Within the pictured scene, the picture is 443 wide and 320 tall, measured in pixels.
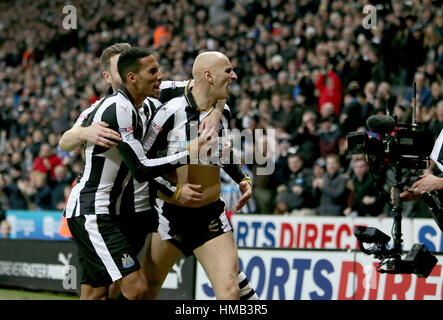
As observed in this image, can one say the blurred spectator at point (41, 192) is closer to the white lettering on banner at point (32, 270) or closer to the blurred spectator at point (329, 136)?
the white lettering on banner at point (32, 270)

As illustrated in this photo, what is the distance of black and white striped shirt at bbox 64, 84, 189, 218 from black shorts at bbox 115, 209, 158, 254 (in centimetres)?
18

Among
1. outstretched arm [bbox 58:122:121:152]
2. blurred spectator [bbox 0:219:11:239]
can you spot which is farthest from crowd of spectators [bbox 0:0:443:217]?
outstretched arm [bbox 58:122:121:152]

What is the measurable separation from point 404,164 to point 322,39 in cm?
795

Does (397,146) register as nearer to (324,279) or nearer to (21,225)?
(324,279)

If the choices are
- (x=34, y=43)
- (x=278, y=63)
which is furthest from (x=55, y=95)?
(x=278, y=63)

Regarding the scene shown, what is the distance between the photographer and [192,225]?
496 centimetres

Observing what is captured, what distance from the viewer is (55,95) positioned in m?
18.7

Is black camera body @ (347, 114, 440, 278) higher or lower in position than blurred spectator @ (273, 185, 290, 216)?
higher

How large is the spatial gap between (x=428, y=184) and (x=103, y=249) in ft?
8.39

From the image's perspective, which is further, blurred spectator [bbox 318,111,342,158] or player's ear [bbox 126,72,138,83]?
blurred spectator [bbox 318,111,342,158]

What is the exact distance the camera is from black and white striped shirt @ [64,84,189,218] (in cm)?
464

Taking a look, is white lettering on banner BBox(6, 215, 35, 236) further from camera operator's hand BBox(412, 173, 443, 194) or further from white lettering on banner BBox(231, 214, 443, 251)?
camera operator's hand BBox(412, 173, 443, 194)

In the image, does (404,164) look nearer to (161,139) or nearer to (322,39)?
(161,139)

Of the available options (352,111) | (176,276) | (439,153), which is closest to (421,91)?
(352,111)
